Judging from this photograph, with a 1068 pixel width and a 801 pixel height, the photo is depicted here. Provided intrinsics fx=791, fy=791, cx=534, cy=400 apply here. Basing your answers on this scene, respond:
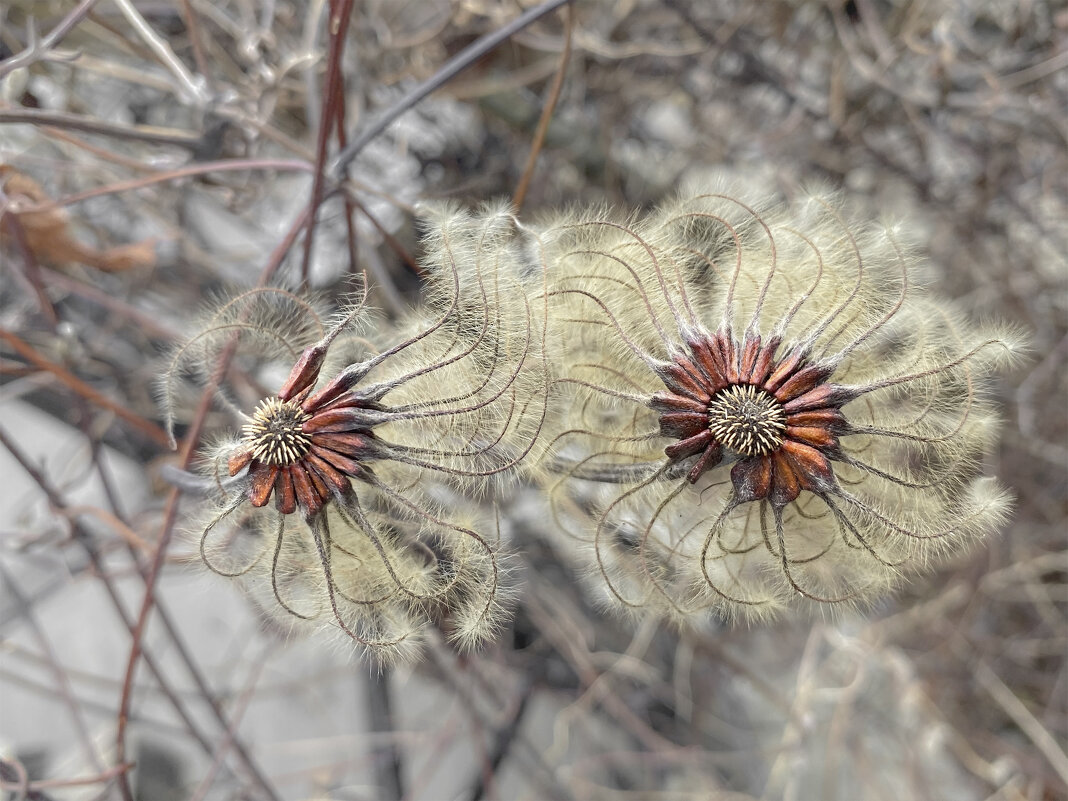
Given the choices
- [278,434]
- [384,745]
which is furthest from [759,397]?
[384,745]

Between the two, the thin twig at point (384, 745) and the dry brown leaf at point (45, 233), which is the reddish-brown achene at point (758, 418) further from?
the thin twig at point (384, 745)

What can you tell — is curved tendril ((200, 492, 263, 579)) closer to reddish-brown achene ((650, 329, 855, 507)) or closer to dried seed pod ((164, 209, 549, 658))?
dried seed pod ((164, 209, 549, 658))

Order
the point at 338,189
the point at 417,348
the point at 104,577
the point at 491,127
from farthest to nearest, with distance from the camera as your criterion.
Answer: the point at 491,127 < the point at 104,577 < the point at 338,189 < the point at 417,348

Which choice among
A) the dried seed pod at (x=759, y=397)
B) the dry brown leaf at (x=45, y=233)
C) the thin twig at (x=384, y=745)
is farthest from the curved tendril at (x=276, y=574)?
the thin twig at (x=384, y=745)

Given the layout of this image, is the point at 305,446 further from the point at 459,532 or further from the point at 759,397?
the point at 759,397

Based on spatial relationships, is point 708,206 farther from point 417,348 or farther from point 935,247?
point 935,247

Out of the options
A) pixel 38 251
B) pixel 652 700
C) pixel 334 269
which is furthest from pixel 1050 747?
pixel 38 251

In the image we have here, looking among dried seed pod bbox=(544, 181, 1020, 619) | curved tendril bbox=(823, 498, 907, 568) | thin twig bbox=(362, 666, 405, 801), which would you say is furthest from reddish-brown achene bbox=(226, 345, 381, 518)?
thin twig bbox=(362, 666, 405, 801)
